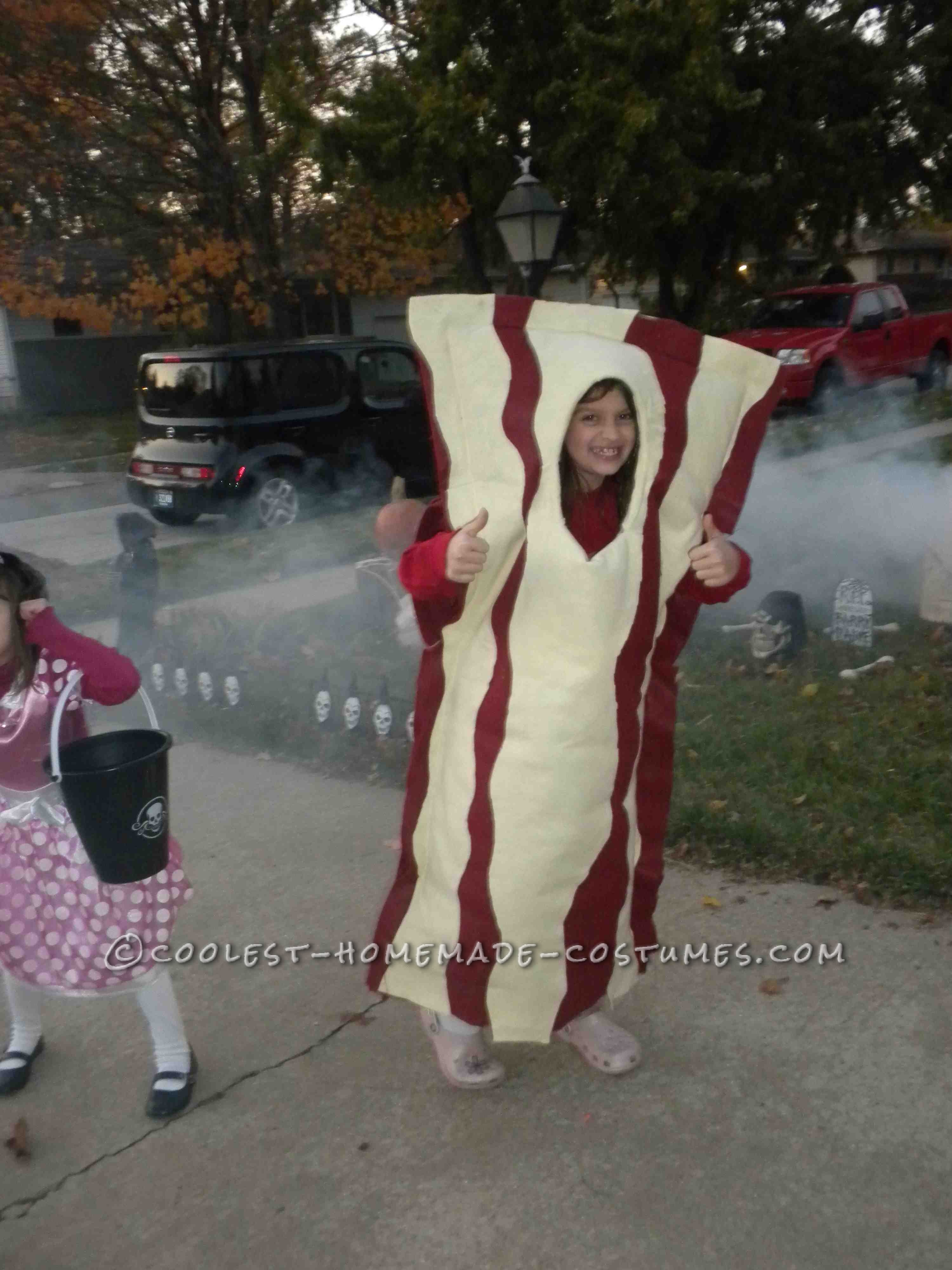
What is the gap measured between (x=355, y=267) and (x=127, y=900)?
1577 centimetres

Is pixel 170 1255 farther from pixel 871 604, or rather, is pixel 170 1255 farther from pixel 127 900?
pixel 871 604

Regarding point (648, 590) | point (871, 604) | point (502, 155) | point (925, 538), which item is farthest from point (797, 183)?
point (648, 590)

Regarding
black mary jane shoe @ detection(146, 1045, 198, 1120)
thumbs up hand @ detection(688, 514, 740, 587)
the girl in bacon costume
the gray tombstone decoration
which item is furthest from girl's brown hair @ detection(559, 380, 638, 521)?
the gray tombstone decoration

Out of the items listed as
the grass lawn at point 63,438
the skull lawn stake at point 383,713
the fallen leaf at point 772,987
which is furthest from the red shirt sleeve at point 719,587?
the grass lawn at point 63,438

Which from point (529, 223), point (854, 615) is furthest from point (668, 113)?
point (854, 615)

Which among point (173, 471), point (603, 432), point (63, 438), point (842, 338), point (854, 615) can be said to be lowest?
point (63, 438)

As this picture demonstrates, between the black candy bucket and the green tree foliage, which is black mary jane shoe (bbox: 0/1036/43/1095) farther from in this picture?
the green tree foliage

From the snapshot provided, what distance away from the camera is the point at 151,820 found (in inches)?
93.6

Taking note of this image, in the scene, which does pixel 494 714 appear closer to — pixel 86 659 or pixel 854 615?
pixel 86 659

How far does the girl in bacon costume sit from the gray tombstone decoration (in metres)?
2.68

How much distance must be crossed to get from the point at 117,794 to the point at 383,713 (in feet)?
7.39

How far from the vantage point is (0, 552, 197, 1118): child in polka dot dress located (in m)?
2.46

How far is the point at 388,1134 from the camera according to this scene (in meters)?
2.49

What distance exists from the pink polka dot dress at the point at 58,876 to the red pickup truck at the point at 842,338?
10948mm
